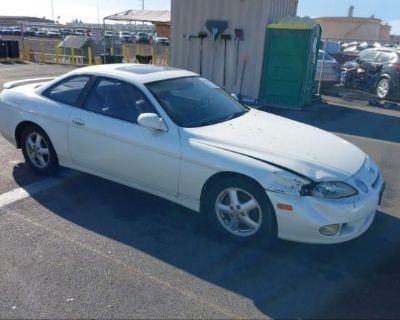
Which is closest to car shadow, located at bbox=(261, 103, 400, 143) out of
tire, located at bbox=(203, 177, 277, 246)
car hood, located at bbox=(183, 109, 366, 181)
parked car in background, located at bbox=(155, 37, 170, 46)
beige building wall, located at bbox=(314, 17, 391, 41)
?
car hood, located at bbox=(183, 109, 366, 181)

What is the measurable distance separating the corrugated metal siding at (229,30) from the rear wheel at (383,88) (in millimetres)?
3614

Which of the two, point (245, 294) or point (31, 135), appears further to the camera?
point (31, 135)

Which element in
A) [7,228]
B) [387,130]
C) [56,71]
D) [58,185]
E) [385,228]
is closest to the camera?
[7,228]

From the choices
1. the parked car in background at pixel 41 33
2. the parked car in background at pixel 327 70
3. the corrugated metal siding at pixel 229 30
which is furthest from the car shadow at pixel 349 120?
the parked car in background at pixel 41 33

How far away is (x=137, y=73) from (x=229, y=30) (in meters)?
6.84

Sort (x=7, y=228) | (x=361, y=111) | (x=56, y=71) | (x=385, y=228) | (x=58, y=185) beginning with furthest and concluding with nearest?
(x=56, y=71) → (x=361, y=111) → (x=58, y=185) → (x=385, y=228) → (x=7, y=228)

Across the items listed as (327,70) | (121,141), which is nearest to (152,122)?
(121,141)

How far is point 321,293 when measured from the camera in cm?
282

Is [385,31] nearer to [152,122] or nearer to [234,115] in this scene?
[234,115]

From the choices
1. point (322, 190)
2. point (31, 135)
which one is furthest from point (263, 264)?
point (31, 135)

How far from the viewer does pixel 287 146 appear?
3.47 meters

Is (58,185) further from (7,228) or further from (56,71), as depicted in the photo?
(56,71)

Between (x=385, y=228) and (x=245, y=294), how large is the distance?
1923 mm

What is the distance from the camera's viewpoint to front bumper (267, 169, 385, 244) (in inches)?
118
